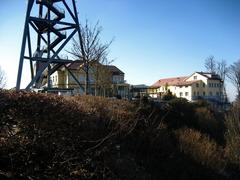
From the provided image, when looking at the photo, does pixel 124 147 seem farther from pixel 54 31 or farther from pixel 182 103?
pixel 182 103

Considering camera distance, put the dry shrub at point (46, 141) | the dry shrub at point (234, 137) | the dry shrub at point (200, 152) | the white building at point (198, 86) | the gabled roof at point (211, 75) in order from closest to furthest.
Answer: the dry shrub at point (46, 141)
the dry shrub at point (200, 152)
the dry shrub at point (234, 137)
the gabled roof at point (211, 75)
the white building at point (198, 86)

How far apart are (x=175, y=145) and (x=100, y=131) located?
765cm

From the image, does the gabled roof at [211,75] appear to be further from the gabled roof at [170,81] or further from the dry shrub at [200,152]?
the dry shrub at [200,152]

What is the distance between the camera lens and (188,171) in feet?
43.5

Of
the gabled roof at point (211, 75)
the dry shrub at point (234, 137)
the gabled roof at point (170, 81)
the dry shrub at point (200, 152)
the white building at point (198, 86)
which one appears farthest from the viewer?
the gabled roof at point (170, 81)

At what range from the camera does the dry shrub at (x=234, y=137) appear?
59.3 ft

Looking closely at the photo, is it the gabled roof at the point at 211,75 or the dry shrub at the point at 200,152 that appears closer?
the dry shrub at the point at 200,152

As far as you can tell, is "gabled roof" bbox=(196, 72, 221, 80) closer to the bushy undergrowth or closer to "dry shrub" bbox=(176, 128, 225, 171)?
"dry shrub" bbox=(176, 128, 225, 171)

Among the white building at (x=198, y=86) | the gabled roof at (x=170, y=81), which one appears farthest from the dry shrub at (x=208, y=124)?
the gabled roof at (x=170, y=81)

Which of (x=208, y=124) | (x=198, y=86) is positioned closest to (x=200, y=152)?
(x=208, y=124)

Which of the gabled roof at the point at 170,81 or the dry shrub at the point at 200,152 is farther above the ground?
the gabled roof at the point at 170,81

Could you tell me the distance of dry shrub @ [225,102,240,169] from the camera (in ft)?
59.3

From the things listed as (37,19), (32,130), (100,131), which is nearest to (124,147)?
(100,131)

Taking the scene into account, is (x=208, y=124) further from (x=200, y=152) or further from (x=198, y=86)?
(x=198, y=86)
